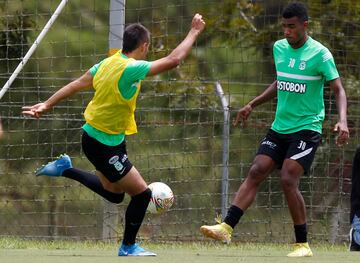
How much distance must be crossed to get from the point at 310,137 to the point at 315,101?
0.31 metres

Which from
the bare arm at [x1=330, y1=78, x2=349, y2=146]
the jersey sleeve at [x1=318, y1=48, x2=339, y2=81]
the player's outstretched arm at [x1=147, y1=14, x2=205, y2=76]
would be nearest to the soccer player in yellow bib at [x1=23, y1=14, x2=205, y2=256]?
the player's outstretched arm at [x1=147, y1=14, x2=205, y2=76]

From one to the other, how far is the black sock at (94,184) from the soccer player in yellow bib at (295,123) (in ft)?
2.77

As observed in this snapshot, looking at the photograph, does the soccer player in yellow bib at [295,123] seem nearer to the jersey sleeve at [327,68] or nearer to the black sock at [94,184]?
the jersey sleeve at [327,68]

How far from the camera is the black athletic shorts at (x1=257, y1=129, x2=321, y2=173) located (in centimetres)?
928

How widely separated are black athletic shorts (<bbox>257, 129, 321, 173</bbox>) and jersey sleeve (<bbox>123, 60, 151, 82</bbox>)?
4.61 ft

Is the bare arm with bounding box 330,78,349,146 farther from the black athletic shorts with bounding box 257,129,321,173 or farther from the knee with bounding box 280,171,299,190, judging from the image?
the knee with bounding box 280,171,299,190

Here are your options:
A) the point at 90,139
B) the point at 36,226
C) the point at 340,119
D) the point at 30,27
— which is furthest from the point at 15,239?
the point at 340,119

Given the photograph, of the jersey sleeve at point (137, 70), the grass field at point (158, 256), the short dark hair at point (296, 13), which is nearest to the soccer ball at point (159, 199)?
the grass field at point (158, 256)

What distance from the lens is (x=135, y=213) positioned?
9062 mm

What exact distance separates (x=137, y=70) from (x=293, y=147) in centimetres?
154

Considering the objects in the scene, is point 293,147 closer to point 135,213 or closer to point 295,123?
point 295,123

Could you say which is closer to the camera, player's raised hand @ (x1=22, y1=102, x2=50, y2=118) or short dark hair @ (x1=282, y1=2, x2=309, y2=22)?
player's raised hand @ (x1=22, y1=102, x2=50, y2=118)

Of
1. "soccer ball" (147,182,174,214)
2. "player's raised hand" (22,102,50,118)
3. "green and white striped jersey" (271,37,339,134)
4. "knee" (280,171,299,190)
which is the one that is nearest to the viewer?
"player's raised hand" (22,102,50,118)

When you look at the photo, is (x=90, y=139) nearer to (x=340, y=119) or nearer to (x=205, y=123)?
(x=340, y=119)
